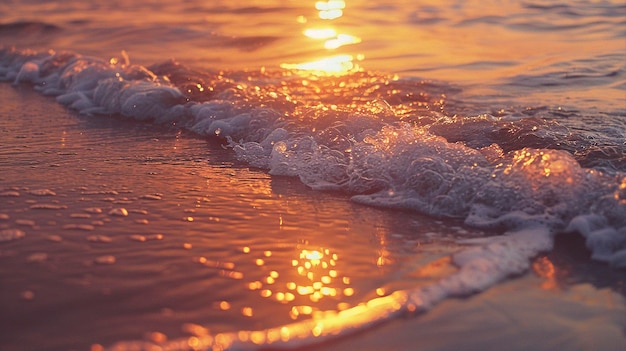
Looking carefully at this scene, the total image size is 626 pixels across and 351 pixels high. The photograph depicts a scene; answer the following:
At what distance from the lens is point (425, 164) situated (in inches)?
165

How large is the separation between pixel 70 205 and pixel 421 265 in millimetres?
1770

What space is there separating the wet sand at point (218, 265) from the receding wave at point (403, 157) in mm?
95

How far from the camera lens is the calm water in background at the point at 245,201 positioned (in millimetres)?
2801

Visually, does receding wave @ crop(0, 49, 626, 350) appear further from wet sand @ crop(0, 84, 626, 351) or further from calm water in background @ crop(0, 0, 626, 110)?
calm water in background @ crop(0, 0, 626, 110)

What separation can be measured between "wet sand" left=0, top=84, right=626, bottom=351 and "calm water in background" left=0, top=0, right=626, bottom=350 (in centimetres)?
1

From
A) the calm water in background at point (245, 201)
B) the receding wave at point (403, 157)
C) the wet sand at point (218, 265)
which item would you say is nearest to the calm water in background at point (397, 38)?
the calm water in background at point (245, 201)

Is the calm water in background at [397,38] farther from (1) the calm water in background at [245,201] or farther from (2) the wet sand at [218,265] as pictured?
(2) the wet sand at [218,265]

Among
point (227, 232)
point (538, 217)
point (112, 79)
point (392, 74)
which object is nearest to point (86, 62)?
point (112, 79)

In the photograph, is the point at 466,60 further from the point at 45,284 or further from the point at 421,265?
the point at 45,284

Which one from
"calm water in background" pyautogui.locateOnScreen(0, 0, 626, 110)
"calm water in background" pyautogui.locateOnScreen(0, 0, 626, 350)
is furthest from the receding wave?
"calm water in background" pyautogui.locateOnScreen(0, 0, 626, 110)

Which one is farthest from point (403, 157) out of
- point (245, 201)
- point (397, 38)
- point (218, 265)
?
point (397, 38)

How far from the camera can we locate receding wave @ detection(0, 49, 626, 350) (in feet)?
10.0

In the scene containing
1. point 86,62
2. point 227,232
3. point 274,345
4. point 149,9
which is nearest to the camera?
point 274,345

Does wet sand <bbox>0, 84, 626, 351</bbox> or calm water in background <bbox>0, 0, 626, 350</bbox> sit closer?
wet sand <bbox>0, 84, 626, 351</bbox>
